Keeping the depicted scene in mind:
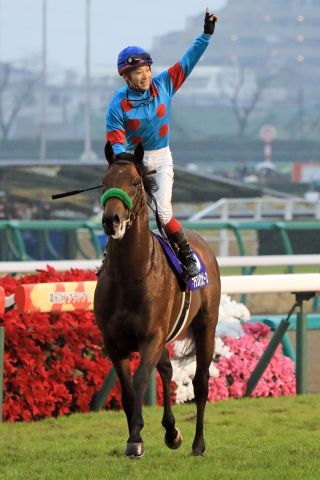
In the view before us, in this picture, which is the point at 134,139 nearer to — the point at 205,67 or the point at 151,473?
→ the point at 151,473

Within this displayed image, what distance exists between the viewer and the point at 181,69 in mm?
7195

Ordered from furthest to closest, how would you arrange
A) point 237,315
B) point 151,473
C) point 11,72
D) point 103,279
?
point 11,72 < point 237,315 < point 103,279 < point 151,473

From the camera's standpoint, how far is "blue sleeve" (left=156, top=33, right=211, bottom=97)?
7.15 meters

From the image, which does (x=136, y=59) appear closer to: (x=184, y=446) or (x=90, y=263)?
(x=184, y=446)

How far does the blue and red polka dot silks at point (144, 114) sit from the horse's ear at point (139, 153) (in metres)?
0.15

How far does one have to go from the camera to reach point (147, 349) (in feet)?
21.8

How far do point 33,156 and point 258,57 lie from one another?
198 feet

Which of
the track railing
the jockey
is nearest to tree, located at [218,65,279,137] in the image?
the track railing

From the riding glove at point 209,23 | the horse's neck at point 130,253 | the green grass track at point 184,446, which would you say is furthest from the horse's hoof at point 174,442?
the riding glove at point 209,23

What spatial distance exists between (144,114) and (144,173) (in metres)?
0.39

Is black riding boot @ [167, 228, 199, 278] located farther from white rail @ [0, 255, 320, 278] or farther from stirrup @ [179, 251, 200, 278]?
white rail @ [0, 255, 320, 278]

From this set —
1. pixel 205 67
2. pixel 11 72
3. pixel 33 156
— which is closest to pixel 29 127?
pixel 11 72

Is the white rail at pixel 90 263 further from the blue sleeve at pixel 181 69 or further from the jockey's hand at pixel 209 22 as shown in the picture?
the jockey's hand at pixel 209 22

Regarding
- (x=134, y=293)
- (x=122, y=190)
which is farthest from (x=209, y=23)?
(x=134, y=293)
